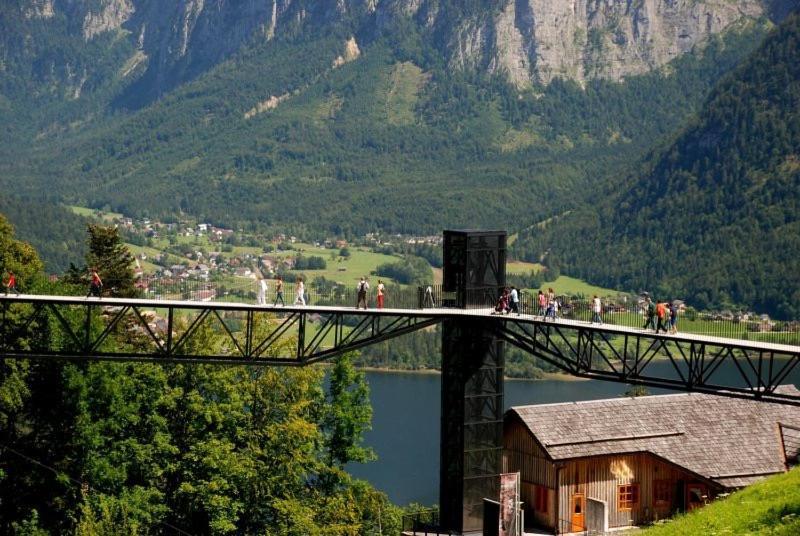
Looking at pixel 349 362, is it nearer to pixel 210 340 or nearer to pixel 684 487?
pixel 210 340

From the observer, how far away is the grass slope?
140 ft

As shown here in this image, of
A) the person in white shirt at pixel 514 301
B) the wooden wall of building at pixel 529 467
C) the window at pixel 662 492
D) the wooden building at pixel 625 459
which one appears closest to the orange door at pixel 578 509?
the wooden building at pixel 625 459

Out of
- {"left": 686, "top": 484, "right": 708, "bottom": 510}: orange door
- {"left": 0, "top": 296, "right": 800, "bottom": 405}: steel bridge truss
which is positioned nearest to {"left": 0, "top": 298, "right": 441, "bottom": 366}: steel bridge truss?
{"left": 0, "top": 296, "right": 800, "bottom": 405}: steel bridge truss

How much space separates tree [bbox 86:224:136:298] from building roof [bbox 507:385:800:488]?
29131 mm

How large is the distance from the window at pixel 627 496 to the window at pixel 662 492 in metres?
0.70

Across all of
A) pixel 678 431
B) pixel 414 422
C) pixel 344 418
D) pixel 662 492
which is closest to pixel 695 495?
pixel 662 492

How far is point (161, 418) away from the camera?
70.1 meters

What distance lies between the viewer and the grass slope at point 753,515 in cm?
4269

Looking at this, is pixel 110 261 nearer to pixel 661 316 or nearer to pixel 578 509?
pixel 578 509

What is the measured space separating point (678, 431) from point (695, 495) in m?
2.69

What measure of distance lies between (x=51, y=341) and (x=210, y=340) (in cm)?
793

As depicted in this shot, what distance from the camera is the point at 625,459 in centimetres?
6147

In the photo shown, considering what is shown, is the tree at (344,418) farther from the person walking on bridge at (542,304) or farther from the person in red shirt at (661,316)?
the person in red shirt at (661,316)

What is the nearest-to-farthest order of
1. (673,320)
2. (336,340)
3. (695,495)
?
(673,320) < (336,340) < (695,495)
